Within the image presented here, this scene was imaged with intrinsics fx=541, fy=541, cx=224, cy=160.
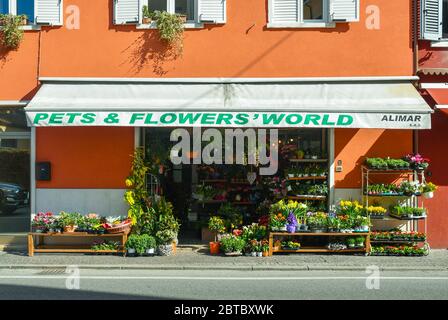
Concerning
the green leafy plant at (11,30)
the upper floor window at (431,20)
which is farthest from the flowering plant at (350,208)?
the green leafy plant at (11,30)

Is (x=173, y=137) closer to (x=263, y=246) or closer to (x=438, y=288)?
(x=263, y=246)

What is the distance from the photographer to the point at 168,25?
1230 centimetres

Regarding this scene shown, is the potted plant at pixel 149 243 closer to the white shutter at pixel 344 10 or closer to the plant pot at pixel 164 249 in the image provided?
the plant pot at pixel 164 249

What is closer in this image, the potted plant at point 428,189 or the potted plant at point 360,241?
the potted plant at point 360,241

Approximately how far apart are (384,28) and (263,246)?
5.71 metres

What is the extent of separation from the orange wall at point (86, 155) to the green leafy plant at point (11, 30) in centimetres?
214

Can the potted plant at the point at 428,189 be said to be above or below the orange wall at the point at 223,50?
below

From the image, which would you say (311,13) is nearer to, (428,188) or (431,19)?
(431,19)

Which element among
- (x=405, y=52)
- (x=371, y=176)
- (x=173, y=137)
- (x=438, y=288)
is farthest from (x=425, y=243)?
(x=173, y=137)

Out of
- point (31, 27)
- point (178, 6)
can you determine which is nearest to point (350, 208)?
point (178, 6)

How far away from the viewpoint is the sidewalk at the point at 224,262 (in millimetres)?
10375

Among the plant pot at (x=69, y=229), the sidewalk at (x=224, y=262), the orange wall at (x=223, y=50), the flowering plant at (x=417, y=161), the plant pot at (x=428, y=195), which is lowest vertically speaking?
the sidewalk at (x=224, y=262)

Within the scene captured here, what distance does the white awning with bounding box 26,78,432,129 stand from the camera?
36.2 ft

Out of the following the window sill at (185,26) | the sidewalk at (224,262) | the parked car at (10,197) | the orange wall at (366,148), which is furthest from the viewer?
the parked car at (10,197)
